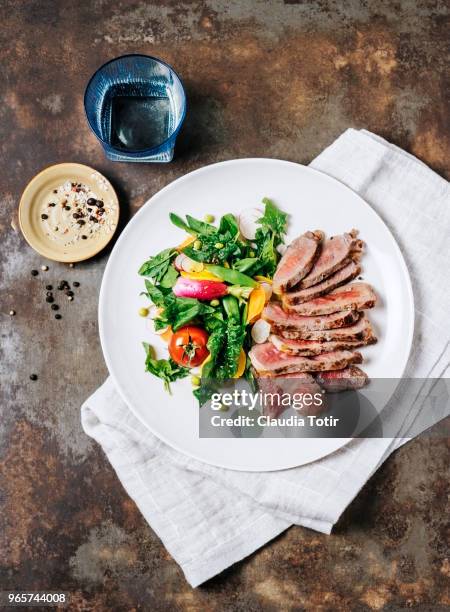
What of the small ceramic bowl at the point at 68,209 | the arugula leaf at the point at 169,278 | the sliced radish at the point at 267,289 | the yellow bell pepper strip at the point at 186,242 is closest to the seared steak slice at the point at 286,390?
the sliced radish at the point at 267,289

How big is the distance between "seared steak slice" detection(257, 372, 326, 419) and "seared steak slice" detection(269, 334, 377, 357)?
11 centimetres

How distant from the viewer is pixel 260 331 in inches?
118

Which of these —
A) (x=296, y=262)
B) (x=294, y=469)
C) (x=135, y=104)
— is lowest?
(x=294, y=469)

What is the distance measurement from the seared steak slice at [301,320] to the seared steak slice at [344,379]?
0.76ft

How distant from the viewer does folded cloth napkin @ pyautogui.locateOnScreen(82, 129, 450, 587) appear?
2973mm

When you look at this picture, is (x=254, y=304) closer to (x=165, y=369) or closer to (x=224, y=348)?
(x=224, y=348)

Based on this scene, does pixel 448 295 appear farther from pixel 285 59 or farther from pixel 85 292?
pixel 85 292

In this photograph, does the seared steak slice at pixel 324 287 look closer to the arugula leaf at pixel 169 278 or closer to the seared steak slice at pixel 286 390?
the seared steak slice at pixel 286 390

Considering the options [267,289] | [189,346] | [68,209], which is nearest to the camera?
[189,346]

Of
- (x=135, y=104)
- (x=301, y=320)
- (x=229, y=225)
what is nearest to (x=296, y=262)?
(x=301, y=320)

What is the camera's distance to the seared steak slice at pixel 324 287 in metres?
2.98

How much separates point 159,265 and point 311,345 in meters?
0.86

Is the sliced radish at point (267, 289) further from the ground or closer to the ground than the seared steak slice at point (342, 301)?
closer to the ground

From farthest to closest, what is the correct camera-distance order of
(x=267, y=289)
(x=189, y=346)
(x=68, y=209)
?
(x=68, y=209) → (x=267, y=289) → (x=189, y=346)
